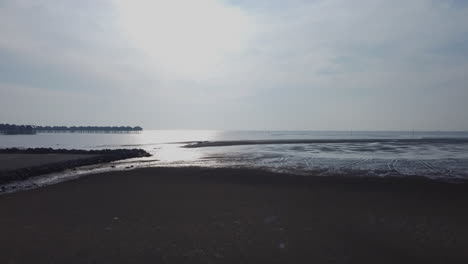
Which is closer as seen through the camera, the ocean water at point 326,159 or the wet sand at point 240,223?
the wet sand at point 240,223

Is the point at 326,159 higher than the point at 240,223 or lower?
higher

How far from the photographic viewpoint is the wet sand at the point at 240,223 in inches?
264

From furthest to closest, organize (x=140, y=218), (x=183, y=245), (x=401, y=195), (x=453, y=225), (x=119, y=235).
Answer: (x=401, y=195)
(x=140, y=218)
(x=453, y=225)
(x=119, y=235)
(x=183, y=245)

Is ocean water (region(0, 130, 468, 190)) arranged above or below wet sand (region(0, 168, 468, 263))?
above

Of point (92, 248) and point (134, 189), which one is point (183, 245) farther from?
point (134, 189)

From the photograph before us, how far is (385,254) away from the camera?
21.8 ft

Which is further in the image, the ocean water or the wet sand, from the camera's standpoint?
the ocean water

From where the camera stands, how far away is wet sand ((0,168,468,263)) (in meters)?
6.70

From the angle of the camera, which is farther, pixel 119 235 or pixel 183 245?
pixel 119 235

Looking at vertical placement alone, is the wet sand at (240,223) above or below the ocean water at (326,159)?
below

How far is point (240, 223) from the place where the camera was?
8.77 m

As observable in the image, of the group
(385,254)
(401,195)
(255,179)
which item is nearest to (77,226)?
(385,254)

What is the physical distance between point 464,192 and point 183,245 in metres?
11.7

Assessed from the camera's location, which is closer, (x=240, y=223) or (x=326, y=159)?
(x=240, y=223)
